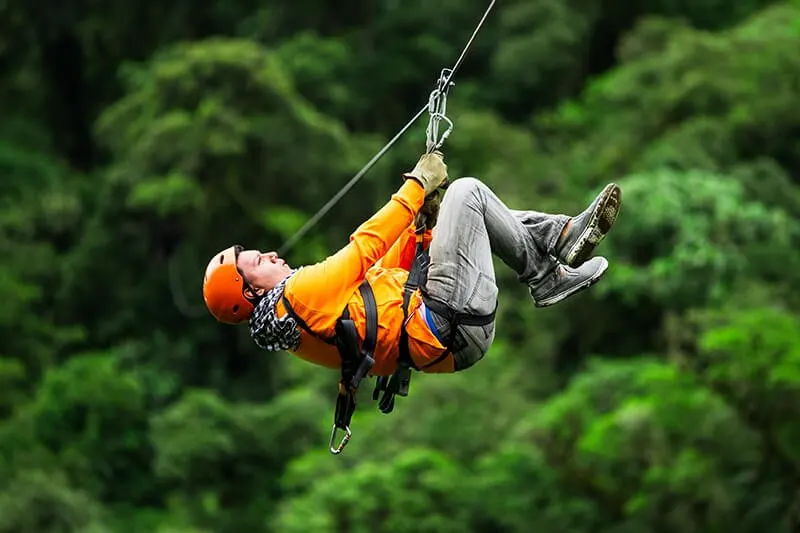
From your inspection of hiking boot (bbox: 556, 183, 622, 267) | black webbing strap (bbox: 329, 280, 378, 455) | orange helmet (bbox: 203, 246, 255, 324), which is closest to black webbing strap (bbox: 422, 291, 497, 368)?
black webbing strap (bbox: 329, 280, 378, 455)

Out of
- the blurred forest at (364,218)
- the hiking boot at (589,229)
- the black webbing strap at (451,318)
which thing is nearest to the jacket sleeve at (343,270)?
the black webbing strap at (451,318)

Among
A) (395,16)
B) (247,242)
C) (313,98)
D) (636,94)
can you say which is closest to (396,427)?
(247,242)

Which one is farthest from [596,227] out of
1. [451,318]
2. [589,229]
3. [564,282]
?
[451,318]

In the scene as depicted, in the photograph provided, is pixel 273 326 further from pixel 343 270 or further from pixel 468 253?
pixel 468 253

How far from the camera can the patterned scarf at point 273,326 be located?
17.3 feet

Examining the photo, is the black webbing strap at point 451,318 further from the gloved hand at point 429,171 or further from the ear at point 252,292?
the ear at point 252,292

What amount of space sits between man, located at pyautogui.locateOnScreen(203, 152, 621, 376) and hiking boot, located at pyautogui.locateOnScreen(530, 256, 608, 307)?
6cm

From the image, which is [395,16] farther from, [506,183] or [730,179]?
[730,179]

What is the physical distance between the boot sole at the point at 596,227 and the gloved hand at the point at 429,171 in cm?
46

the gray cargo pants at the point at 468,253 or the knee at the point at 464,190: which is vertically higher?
the knee at the point at 464,190

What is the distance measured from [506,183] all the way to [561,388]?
2.36m

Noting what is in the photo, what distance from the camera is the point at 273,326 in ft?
17.3

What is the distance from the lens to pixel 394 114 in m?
23.3

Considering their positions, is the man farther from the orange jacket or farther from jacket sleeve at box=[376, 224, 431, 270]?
jacket sleeve at box=[376, 224, 431, 270]
